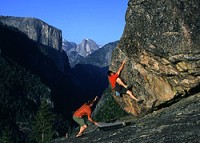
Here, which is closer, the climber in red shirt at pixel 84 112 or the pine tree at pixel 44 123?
the climber in red shirt at pixel 84 112

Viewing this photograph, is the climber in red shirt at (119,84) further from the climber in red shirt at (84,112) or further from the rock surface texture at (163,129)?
the climber in red shirt at (84,112)

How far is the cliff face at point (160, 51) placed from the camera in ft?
78.8

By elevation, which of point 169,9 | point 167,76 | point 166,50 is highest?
point 169,9

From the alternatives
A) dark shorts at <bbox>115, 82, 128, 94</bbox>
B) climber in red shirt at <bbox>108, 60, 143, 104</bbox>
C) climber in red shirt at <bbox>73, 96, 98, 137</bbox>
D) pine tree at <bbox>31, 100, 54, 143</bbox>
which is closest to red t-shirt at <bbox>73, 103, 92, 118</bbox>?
climber in red shirt at <bbox>73, 96, 98, 137</bbox>

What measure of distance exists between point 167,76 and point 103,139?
20.7 ft

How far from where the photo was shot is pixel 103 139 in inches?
896

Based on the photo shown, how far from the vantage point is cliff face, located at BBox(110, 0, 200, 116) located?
24.0 m

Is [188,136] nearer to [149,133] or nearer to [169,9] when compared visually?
[149,133]

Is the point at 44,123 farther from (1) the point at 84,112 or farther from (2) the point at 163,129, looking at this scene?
(2) the point at 163,129

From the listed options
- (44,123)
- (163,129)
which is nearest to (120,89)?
(163,129)

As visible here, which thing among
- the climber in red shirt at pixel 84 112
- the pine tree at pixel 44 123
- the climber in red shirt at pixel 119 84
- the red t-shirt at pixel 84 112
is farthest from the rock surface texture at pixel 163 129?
the pine tree at pixel 44 123

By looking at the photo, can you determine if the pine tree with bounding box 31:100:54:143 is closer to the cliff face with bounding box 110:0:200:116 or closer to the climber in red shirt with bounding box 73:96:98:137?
the cliff face with bounding box 110:0:200:116

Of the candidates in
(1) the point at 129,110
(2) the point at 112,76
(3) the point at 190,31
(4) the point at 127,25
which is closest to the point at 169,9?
(3) the point at 190,31

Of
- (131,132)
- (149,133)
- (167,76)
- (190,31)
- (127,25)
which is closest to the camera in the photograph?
(149,133)
